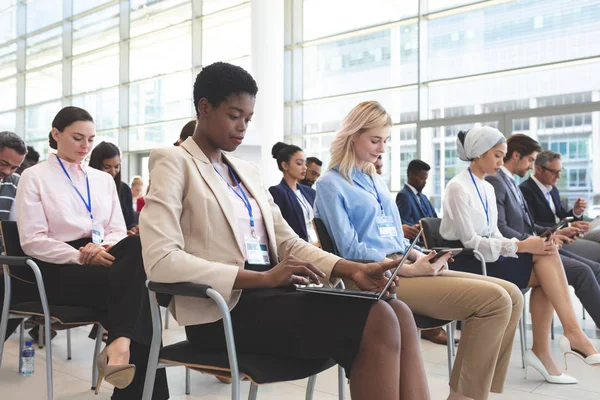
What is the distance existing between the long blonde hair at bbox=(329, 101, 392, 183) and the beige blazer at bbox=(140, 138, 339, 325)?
90 cm

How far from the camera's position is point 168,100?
11.5m

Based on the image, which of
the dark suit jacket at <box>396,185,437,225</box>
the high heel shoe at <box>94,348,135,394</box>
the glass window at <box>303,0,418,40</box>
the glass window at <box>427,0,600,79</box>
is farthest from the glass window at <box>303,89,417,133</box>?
the high heel shoe at <box>94,348,135,394</box>

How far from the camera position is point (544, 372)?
2869mm

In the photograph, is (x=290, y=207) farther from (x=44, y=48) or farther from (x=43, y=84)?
(x=44, y=48)

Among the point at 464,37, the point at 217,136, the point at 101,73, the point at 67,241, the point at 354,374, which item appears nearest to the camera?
the point at 354,374

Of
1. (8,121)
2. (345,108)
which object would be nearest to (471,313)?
(345,108)

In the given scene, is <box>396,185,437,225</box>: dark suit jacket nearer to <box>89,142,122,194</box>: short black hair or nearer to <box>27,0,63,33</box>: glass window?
<box>89,142,122,194</box>: short black hair

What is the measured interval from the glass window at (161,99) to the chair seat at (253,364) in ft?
31.9

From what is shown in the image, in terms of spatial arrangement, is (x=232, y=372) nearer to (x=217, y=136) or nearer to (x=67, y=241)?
(x=217, y=136)

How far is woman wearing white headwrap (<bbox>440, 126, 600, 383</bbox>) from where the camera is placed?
286cm

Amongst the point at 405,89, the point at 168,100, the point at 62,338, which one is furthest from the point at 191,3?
the point at 62,338

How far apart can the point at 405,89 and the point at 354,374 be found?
7.69 metres

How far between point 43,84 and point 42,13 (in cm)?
186

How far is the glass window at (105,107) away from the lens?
41.6 ft
